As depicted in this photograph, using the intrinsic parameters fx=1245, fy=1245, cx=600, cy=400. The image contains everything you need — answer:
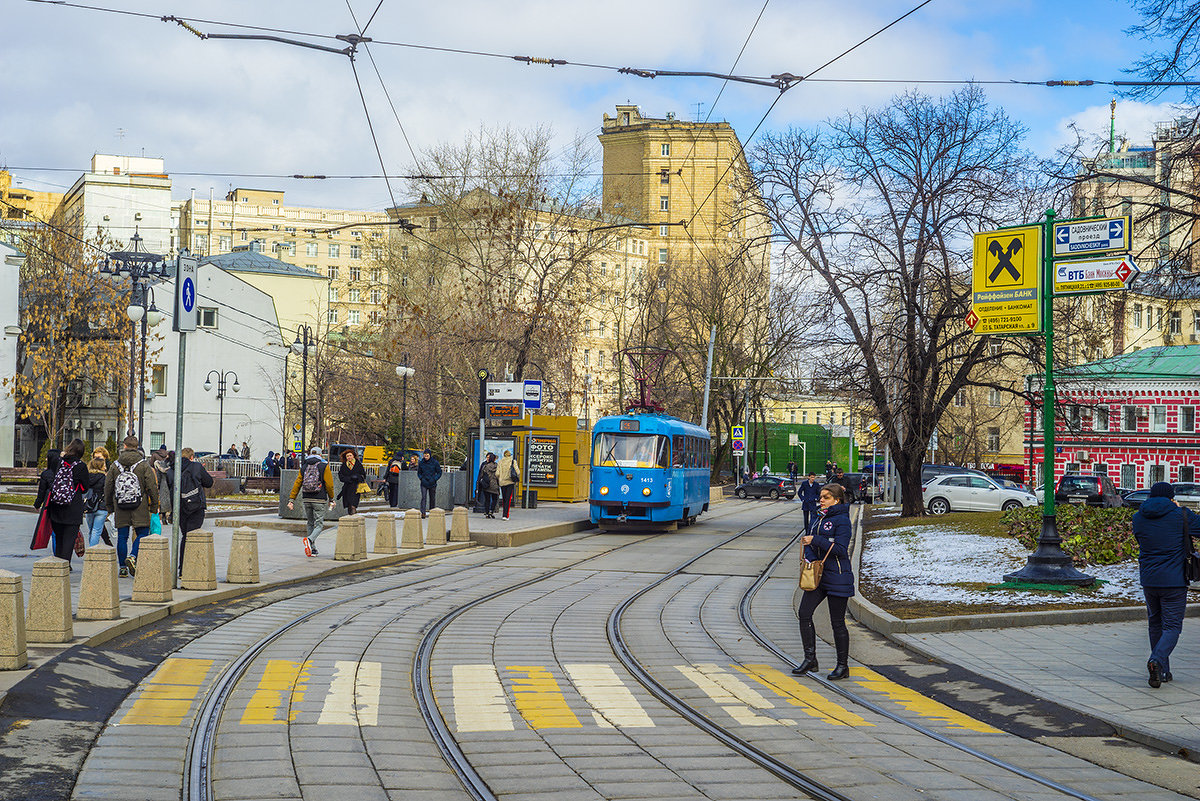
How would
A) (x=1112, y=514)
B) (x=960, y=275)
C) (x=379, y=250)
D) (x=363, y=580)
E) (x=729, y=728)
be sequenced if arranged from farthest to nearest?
(x=379, y=250), (x=960, y=275), (x=1112, y=514), (x=363, y=580), (x=729, y=728)

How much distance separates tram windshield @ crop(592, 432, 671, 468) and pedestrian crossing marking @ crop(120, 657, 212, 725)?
2074 centimetres

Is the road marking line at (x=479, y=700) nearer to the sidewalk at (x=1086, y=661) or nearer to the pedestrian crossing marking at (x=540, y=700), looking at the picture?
the pedestrian crossing marking at (x=540, y=700)

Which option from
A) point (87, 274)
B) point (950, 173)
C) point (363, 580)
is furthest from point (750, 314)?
point (363, 580)

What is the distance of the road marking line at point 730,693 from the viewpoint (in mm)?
8914

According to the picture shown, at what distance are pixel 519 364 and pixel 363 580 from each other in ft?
71.4

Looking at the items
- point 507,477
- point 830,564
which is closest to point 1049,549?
point 830,564

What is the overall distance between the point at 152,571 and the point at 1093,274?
12397 millimetres

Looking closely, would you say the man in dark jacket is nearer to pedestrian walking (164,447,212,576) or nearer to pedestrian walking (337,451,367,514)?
pedestrian walking (164,447,212,576)

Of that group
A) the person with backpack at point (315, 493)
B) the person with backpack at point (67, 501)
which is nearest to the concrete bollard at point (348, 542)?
the person with backpack at point (315, 493)

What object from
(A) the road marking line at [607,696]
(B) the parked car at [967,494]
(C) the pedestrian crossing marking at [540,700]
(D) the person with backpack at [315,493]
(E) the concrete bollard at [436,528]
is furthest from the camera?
(B) the parked car at [967,494]

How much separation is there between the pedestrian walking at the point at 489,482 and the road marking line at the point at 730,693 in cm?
2036

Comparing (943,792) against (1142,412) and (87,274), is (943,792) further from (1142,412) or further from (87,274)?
(1142,412)

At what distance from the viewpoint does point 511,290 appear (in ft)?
139

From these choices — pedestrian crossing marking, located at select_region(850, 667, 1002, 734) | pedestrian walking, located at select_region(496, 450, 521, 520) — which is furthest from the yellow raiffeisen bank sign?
pedestrian walking, located at select_region(496, 450, 521, 520)
